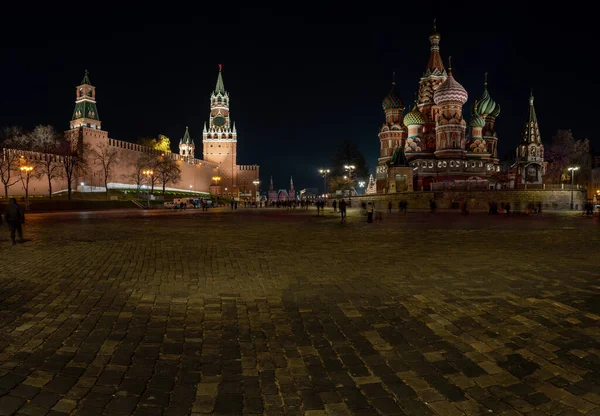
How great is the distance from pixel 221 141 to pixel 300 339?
125666 millimetres

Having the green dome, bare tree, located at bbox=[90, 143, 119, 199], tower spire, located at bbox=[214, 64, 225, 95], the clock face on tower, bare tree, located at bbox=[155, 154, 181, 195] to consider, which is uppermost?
tower spire, located at bbox=[214, 64, 225, 95]

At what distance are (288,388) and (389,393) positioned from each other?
742 millimetres

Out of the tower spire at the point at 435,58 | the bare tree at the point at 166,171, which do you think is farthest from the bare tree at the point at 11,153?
the tower spire at the point at 435,58

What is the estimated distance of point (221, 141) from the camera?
12519 cm

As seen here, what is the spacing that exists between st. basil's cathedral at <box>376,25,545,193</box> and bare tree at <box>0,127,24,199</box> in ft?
162

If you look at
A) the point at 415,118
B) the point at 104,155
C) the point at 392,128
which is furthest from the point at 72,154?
the point at 415,118

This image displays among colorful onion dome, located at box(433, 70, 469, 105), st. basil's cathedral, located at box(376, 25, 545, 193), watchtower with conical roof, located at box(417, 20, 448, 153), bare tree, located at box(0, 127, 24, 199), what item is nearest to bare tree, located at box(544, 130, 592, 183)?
st. basil's cathedral, located at box(376, 25, 545, 193)

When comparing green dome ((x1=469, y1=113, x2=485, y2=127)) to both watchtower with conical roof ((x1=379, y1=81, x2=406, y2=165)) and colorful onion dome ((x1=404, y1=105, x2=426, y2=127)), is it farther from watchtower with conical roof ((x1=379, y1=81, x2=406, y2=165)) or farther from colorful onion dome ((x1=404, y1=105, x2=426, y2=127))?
watchtower with conical roof ((x1=379, y1=81, x2=406, y2=165))

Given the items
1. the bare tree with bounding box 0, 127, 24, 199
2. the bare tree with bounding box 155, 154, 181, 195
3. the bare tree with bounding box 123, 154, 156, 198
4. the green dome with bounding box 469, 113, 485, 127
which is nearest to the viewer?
the bare tree with bounding box 0, 127, 24, 199

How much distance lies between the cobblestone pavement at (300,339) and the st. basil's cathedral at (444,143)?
48.0m

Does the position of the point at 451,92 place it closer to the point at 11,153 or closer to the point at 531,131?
the point at 531,131

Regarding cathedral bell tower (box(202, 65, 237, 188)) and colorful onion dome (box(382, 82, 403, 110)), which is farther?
cathedral bell tower (box(202, 65, 237, 188))

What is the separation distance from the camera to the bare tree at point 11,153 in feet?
162

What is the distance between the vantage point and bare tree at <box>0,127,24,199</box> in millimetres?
49406
